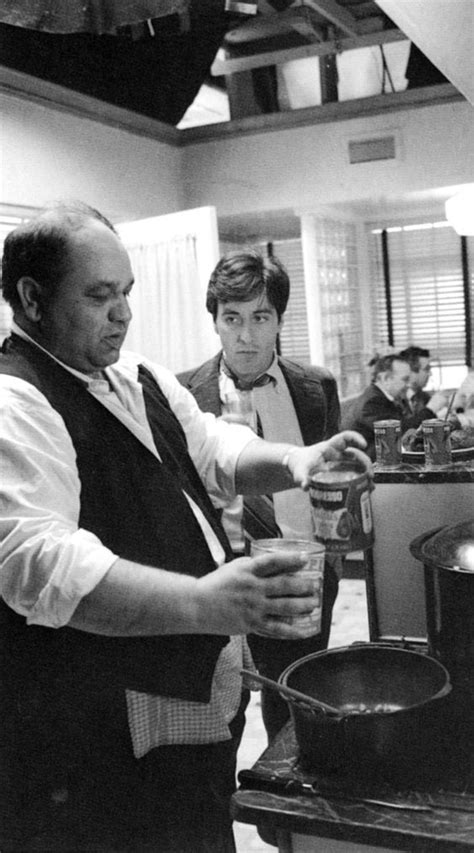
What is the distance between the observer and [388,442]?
191cm

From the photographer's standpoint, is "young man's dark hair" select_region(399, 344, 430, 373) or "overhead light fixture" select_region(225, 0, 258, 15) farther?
"young man's dark hair" select_region(399, 344, 430, 373)

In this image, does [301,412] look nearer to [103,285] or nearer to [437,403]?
[103,285]

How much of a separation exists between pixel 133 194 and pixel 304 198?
0.96 metres

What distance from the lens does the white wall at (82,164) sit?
3.85m

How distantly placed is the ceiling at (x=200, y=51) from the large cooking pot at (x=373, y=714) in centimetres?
305

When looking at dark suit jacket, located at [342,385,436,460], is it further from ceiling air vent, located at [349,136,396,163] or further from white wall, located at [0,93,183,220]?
white wall, located at [0,93,183,220]

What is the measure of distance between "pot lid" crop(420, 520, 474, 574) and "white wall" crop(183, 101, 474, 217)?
373cm

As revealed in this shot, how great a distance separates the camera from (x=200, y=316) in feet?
14.6

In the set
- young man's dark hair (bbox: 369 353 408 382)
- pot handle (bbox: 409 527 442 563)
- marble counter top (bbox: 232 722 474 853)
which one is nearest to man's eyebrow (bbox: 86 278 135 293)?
pot handle (bbox: 409 527 442 563)

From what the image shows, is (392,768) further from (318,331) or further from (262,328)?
(318,331)

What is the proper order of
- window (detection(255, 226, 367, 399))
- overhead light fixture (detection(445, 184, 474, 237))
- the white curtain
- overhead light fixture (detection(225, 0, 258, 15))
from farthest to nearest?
1. window (detection(255, 226, 367, 399))
2. the white curtain
3. overhead light fixture (detection(445, 184, 474, 237))
4. overhead light fixture (detection(225, 0, 258, 15))

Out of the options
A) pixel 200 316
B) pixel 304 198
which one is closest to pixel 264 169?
pixel 304 198

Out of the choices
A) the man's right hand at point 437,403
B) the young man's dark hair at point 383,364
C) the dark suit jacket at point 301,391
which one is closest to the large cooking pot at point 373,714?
the dark suit jacket at point 301,391

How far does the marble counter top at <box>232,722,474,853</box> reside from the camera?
1021 millimetres
